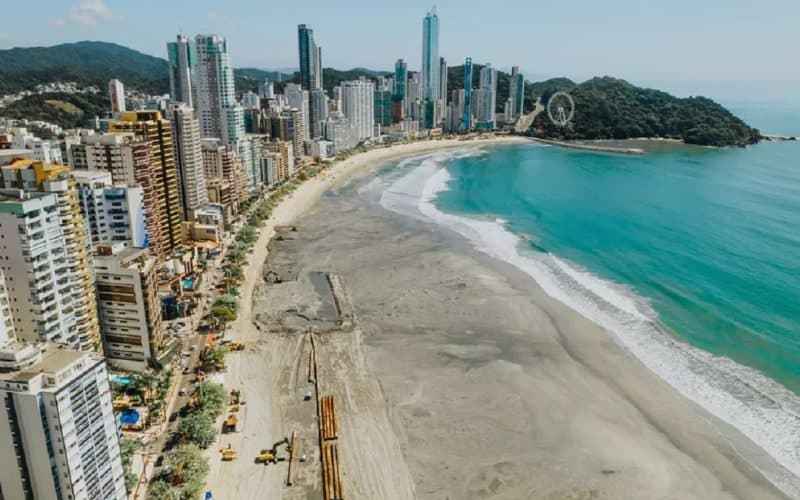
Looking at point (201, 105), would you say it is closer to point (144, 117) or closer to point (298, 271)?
point (144, 117)

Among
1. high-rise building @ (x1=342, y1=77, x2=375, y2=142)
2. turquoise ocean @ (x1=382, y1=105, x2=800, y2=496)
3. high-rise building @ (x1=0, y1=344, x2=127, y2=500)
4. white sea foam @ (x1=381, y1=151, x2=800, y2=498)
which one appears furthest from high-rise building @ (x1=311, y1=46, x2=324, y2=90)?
high-rise building @ (x1=0, y1=344, x2=127, y2=500)

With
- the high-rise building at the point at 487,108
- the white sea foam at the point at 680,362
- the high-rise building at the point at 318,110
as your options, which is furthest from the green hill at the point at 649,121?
the white sea foam at the point at 680,362

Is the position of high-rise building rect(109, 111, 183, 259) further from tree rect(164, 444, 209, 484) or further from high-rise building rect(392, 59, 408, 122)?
high-rise building rect(392, 59, 408, 122)

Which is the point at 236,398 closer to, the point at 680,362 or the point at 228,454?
the point at 228,454

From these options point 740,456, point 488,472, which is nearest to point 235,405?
point 488,472

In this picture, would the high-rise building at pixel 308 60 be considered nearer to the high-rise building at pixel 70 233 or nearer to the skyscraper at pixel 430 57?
the skyscraper at pixel 430 57
